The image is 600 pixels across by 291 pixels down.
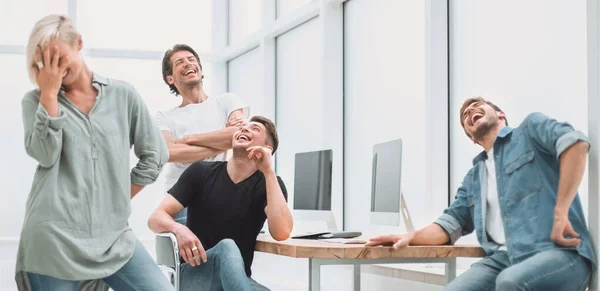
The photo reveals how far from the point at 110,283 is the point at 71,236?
200mm

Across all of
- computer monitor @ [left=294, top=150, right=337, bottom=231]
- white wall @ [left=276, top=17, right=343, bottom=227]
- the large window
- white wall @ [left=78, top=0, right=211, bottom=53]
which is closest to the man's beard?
computer monitor @ [left=294, top=150, right=337, bottom=231]

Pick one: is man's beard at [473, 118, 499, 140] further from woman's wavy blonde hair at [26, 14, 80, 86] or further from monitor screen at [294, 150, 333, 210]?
woman's wavy blonde hair at [26, 14, 80, 86]

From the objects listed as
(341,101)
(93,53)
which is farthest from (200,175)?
(93,53)

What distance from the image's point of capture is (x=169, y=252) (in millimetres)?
3684

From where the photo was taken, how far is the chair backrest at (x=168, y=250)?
3607 millimetres

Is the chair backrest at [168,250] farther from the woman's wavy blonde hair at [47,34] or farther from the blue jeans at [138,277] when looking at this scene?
the woman's wavy blonde hair at [47,34]

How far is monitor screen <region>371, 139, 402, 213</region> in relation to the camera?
12.9ft

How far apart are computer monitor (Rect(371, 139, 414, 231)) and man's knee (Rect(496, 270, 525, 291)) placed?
80 cm

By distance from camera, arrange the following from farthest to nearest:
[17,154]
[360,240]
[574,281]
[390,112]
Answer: [17,154] → [390,112] → [360,240] → [574,281]

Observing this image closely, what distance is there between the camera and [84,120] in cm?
232

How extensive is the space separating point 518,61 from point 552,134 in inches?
39.4

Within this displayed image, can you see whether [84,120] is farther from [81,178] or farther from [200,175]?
[200,175]

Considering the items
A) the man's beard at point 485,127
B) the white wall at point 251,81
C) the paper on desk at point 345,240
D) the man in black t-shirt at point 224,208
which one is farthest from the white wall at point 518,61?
the white wall at point 251,81

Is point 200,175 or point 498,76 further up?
point 498,76
